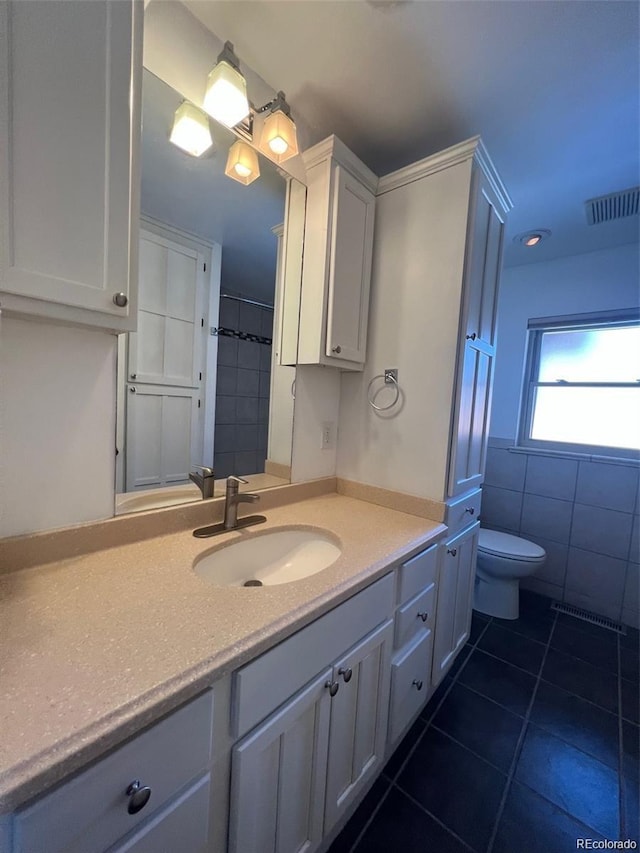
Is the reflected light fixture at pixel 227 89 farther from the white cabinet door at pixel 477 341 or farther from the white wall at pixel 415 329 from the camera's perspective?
the white cabinet door at pixel 477 341

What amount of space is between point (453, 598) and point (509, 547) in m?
0.80

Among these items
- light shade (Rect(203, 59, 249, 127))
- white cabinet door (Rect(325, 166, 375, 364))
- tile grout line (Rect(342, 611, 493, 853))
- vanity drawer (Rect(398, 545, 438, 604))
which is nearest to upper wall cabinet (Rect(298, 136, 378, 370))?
white cabinet door (Rect(325, 166, 375, 364))

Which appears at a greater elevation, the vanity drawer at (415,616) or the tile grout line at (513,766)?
the vanity drawer at (415,616)

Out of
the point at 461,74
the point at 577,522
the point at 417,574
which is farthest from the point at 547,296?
the point at 417,574

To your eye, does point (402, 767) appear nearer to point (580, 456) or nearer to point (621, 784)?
point (621, 784)

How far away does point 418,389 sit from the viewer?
1.40 metres

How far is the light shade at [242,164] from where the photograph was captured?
116cm

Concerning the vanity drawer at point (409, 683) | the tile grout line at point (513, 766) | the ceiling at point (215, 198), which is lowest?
the tile grout line at point (513, 766)

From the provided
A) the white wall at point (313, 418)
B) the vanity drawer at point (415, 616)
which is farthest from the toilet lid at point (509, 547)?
the white wall at point (313, 418)

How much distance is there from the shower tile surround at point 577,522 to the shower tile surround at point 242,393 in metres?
1.98

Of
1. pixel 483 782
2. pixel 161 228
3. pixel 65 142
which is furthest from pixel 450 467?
pixel 65 142

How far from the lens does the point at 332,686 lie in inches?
32.1

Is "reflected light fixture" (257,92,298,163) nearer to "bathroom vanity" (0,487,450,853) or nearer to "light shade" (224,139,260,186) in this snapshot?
"light shade" (224,139,260,186)

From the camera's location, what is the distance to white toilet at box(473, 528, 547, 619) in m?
1.96
